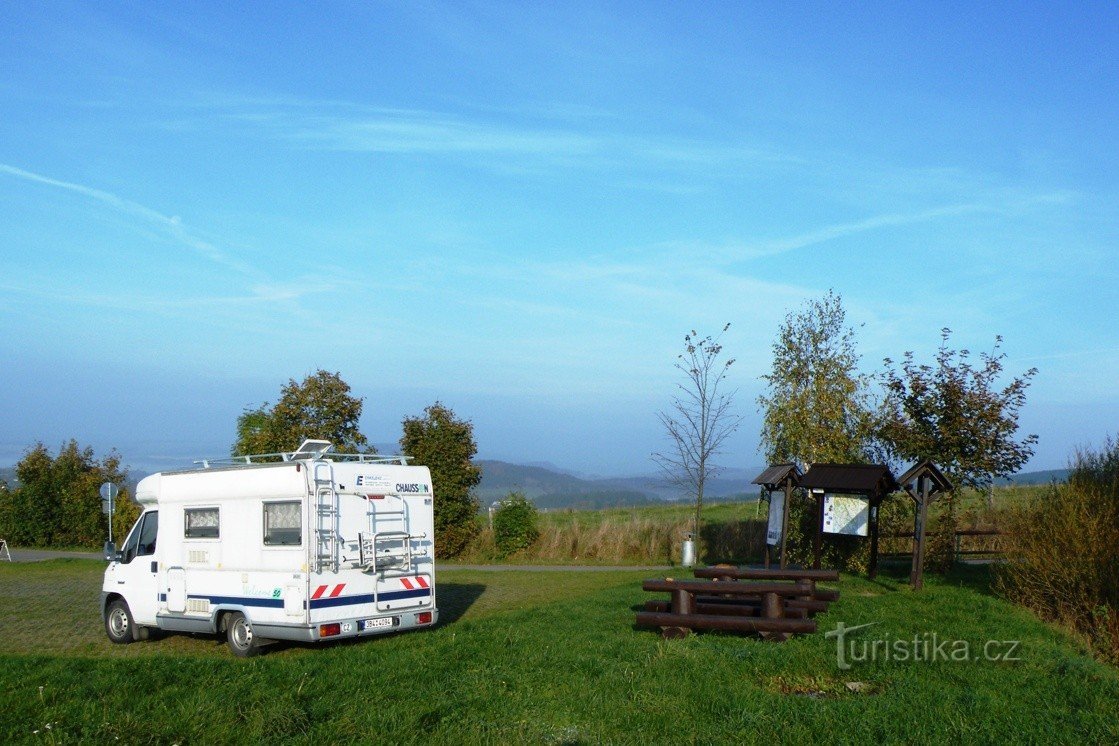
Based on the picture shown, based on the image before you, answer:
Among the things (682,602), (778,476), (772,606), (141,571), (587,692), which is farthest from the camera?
(778,476)

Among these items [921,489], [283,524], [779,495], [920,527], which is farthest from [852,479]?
[283,524]

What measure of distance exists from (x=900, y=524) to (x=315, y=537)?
17641 millimetres

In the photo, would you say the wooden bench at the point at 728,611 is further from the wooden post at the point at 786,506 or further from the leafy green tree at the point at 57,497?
the leafy green tree at the point at 57,497

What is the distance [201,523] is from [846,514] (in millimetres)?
12616

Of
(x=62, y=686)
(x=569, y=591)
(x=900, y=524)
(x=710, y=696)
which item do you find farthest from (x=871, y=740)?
(x=900, y=524)

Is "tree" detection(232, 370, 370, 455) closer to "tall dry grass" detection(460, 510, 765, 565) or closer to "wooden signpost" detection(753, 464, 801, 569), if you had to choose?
"tall dry grass" detection(460, 510, 765, 565)

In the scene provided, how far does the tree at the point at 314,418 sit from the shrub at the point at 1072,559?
63.7ft

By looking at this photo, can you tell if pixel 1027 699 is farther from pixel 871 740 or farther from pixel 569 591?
pixel 569 591

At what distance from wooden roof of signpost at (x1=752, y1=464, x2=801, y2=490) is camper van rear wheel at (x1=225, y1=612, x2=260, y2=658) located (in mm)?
10712

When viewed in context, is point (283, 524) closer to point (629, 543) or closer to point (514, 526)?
point (514, 526)

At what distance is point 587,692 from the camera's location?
8859 millimetres

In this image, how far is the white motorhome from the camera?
12766 mm

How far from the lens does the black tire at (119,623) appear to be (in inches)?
579

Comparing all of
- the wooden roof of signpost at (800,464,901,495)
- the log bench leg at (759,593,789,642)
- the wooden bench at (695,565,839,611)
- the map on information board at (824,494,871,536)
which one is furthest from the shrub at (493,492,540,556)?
the log bench leg at (759,593,789,642)
